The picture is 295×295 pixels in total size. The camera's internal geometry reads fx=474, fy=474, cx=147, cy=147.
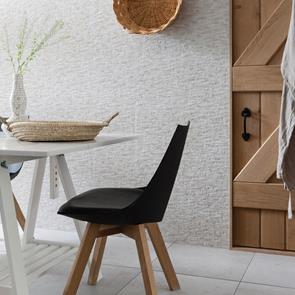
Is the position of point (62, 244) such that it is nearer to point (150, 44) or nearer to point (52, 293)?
point (52, 293)

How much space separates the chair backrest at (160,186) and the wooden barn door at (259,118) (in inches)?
36.9

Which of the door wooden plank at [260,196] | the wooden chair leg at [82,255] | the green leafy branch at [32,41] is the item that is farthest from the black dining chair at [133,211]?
the green leafy branch at [32,41]

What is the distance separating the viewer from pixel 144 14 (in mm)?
2977

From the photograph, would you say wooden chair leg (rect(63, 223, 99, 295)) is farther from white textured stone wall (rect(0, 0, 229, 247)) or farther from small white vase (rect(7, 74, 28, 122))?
white textured stone wall (rect(0, 0, 229, 247))

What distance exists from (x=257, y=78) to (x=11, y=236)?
5.48ft

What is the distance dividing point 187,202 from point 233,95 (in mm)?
720

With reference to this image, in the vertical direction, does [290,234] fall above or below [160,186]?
below

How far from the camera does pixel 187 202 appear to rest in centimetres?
297

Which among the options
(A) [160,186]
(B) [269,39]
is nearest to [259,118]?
(B) [269,39]

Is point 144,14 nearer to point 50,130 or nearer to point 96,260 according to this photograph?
point 50,130

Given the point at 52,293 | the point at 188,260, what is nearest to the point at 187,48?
the point at 188,260

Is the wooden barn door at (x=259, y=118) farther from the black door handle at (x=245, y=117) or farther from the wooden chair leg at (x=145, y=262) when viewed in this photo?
the wooden chair leg at (x=145, y=262)

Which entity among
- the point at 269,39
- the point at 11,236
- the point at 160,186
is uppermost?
the point at 269,39

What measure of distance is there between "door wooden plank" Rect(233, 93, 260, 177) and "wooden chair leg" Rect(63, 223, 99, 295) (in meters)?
1.14
